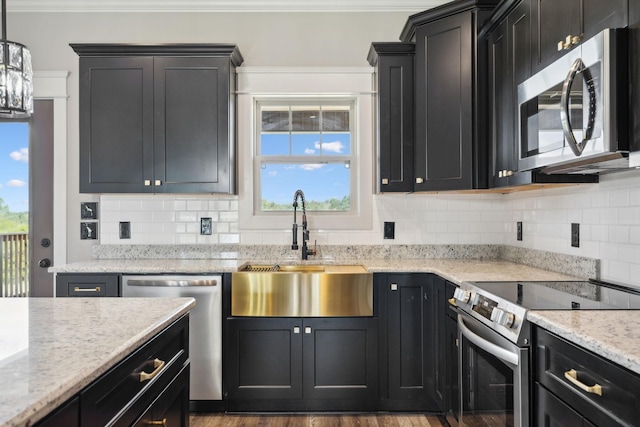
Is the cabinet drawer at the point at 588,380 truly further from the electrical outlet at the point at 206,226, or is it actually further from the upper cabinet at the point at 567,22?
the electrical outlet at the point at 206,226

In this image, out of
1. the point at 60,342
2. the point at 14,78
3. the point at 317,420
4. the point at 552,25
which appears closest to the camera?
the point at 60,342

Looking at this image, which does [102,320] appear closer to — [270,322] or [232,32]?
[270,322]

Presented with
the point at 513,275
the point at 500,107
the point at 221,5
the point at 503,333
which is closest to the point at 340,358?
the point at 513,275

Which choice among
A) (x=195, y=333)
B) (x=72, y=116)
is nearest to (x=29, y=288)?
(x=72, y=116)

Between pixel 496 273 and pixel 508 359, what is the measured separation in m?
0.93

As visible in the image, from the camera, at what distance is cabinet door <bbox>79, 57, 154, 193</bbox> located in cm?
301

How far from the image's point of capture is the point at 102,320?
52.0 inches

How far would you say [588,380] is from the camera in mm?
1205

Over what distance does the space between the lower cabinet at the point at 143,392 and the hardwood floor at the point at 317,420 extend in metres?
1.10

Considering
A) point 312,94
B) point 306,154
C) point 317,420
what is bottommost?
point 317,420

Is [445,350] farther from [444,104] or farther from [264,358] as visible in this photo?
[444,104]

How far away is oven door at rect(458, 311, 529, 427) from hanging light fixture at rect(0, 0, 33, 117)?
195cm

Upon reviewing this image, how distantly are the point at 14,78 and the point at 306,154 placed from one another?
2.15 meters

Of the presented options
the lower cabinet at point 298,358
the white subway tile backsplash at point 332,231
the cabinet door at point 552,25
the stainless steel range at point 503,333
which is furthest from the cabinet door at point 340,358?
the cabinet door at point 552,25
